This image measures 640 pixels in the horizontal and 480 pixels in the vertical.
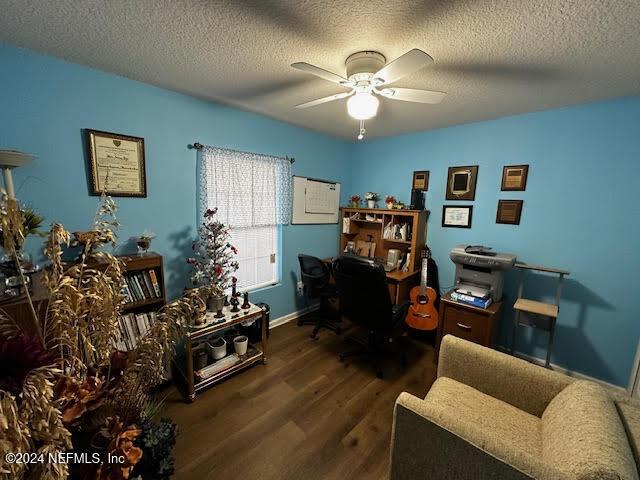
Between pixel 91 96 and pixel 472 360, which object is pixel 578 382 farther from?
pixel 91 96

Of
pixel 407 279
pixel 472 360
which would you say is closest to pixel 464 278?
pixel 407 279

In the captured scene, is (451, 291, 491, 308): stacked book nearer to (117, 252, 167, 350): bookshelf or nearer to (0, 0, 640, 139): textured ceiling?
(0, 0, 640, 139): textured ceiling

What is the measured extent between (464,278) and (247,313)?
6.57ft

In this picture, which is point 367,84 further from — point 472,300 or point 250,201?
point 472,300

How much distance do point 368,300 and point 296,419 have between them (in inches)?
38.7

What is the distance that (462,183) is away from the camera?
8.84 ft

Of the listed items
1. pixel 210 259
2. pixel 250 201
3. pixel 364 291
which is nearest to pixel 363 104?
pixel 364 291

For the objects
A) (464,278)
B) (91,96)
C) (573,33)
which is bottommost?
(464,278)

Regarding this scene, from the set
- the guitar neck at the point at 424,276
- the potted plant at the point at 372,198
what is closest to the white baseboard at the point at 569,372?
the guitar neck at the point at 424,276

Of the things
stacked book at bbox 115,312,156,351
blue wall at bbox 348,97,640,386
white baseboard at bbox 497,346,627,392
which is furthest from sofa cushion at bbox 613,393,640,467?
stacked book at bbox 115,312,156,351

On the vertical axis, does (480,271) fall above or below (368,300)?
above

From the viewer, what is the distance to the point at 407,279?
110 inches

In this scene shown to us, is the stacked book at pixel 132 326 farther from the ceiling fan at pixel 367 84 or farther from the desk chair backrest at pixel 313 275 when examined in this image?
the ceiling fan at pixel 367 84

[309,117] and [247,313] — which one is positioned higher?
[309,117]
